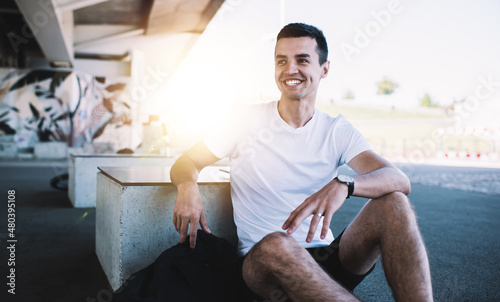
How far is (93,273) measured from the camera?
2.38 m

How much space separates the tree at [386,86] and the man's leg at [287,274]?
57.7 m

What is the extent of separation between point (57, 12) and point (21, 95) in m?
8.30

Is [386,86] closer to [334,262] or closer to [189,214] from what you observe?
[334,262]

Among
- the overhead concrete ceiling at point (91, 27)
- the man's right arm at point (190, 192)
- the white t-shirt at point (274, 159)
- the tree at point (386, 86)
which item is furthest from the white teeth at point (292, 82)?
the tree at point (386, 86)

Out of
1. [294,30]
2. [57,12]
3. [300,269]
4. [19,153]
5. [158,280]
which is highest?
[57,12]

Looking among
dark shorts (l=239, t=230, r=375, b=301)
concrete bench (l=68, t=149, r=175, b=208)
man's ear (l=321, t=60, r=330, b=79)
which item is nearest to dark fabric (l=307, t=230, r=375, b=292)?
dark shorts (l=239, t=230, r=375, b=301)

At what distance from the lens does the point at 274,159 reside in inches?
69.3

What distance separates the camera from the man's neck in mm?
1846

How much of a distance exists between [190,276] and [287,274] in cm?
40

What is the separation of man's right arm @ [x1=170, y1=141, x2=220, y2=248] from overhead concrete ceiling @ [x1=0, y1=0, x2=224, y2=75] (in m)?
9.38

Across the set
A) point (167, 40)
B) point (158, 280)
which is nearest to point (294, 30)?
point (158, 280)

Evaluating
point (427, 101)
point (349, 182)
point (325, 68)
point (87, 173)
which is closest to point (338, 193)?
point (349, 182)

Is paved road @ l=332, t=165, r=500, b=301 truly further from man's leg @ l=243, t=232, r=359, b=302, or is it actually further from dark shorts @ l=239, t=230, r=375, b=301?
man's leg @ l=243, t=232, r=359, b=302

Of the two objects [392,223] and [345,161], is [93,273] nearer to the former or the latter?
[345,161]
